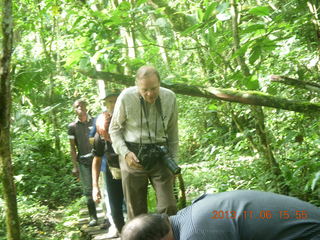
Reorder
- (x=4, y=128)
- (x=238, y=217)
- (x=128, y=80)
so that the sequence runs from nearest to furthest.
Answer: (x=238, y=217) < (x=4, y=128) < (x=128, y=80)

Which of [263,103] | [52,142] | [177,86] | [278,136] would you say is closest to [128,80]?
[177,86]

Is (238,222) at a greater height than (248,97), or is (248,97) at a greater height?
(248,97)

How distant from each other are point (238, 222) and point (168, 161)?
4.92ft

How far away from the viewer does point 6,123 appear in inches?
140

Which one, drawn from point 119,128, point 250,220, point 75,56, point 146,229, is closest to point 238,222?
point 250,220

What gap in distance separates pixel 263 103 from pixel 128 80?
5.67ft

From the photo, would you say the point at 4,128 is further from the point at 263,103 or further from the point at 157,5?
the point at 157,5

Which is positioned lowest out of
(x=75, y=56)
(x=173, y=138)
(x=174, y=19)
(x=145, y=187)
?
(x=145, y=187)

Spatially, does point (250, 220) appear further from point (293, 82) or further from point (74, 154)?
point (74, 154)

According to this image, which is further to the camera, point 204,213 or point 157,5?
point 157,5

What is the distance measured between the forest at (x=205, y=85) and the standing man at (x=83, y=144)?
48 centimetres

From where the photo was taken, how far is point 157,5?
6359mm

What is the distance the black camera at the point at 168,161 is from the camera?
351 cm
